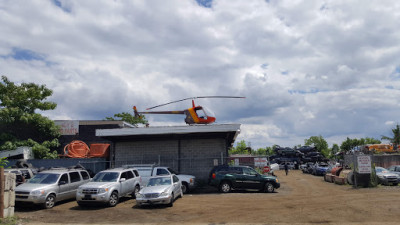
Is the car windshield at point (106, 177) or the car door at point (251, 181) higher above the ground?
the car windshield at point (106, 177)

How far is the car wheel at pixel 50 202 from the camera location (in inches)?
555

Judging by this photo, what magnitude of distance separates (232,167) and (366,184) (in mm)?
8423

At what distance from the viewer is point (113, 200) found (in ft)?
48.6

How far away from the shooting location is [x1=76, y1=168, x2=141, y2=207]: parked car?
1425 cm

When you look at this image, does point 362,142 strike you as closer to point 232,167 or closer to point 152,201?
point 232,167

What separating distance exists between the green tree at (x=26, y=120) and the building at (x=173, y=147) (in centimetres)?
941

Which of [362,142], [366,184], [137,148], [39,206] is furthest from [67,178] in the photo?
[362,142]

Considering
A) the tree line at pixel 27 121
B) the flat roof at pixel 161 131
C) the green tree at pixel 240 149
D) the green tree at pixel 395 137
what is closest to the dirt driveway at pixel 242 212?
the flat roof at pixel 161 131

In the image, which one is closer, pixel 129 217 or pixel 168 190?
pixel 129 217

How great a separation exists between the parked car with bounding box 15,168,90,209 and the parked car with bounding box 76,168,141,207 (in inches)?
45.4

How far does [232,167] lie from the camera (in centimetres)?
1956

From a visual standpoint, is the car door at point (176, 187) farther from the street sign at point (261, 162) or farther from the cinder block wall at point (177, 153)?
the street sign at point (261, 162)

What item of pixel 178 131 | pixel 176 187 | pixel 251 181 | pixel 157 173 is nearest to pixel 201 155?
pixel 178 131

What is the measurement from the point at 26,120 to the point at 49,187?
57.7ft
